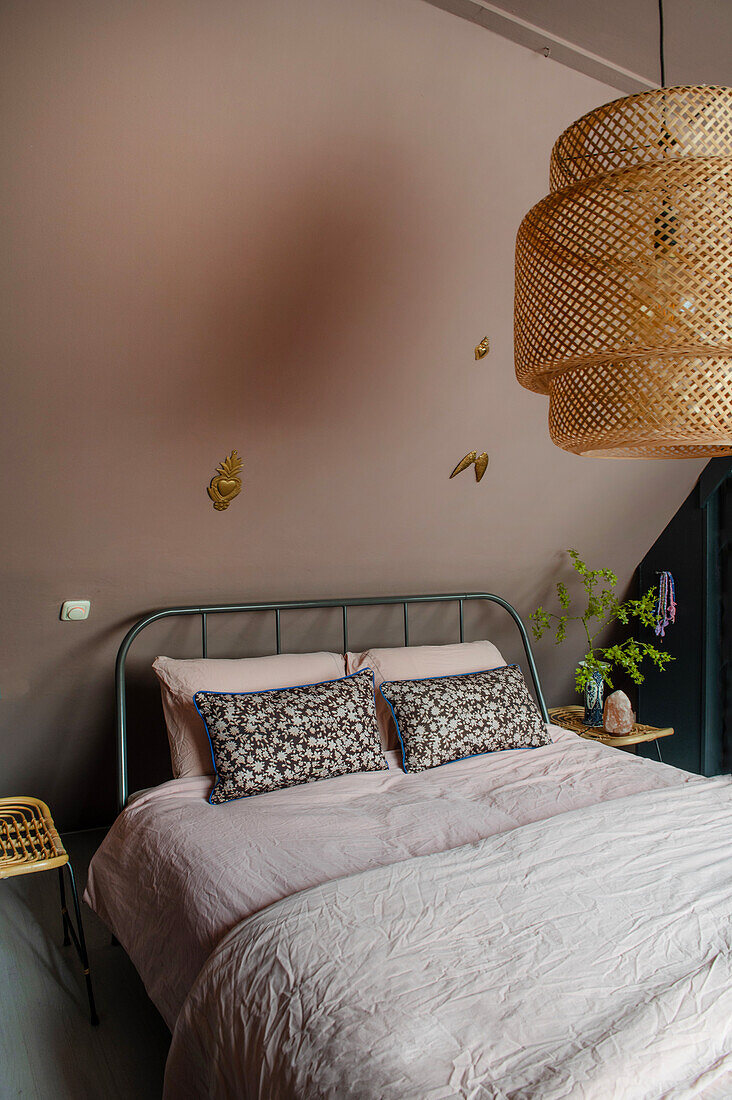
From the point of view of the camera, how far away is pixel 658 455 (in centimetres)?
178

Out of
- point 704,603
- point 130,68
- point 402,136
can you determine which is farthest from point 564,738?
point 130,68

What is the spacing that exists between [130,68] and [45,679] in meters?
1.89

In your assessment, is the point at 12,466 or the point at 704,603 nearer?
the point at 12,466

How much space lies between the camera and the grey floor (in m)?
1.72

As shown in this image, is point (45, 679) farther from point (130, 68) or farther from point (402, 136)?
point (402, 136)

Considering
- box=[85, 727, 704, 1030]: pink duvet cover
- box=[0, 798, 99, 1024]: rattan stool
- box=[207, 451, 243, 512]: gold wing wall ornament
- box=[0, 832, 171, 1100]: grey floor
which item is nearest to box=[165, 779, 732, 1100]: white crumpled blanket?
box=[85, 727, 704, 1030]: pink duvet cover

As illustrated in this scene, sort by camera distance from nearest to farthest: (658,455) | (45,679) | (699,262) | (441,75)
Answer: (699,262)
(658,455)
(441,75)
(45,679)

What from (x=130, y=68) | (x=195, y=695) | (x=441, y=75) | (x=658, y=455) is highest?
(x=441, y=75)

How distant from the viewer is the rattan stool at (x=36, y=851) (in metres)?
1.91

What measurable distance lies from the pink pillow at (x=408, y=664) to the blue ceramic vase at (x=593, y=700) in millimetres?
625

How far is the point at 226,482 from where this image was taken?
261 centimetres

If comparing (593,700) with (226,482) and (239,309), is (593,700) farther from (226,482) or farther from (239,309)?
(239,309)

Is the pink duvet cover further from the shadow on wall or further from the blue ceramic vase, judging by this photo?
the shadow on wall

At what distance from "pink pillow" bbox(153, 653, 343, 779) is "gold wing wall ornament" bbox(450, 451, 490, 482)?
0.94 m
